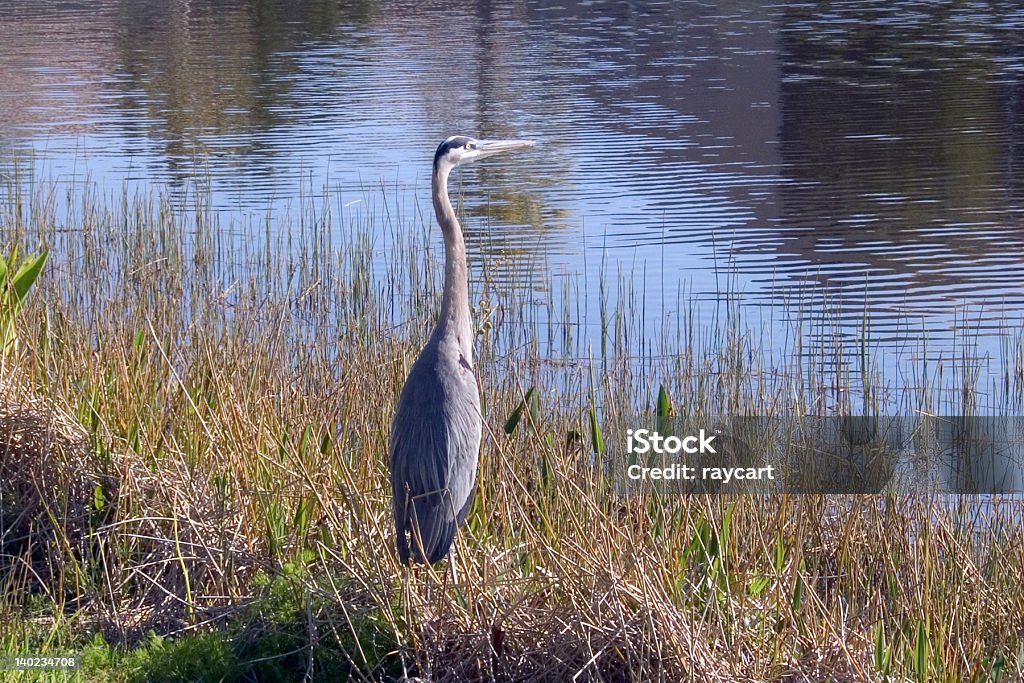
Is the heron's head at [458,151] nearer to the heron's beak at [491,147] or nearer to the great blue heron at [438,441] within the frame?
the heron's beak at [491,147]

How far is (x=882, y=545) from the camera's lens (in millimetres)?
3898

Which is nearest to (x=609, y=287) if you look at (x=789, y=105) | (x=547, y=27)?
(x=789, y=105)

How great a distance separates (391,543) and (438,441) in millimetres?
468

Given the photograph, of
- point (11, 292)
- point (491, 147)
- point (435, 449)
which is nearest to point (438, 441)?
point (435, 449)

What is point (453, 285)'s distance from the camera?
3.59m

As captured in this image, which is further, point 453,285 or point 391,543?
point 391,543

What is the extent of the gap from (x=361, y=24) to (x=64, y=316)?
73.1ft

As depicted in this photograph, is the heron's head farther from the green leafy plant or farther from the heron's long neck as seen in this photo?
the green leafy plant

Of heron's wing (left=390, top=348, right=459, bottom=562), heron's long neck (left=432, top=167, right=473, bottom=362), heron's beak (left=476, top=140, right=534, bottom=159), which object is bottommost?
heron's wing (left=390, top=348, right=459, bottom=562)

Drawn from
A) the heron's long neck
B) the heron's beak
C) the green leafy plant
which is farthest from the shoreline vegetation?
the heron's beak

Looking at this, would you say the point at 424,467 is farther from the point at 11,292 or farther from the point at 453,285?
the point at 11,292

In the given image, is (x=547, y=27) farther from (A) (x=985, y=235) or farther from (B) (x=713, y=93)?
(A) (x=985, y=235)

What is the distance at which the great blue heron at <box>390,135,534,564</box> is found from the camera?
3.35 meters

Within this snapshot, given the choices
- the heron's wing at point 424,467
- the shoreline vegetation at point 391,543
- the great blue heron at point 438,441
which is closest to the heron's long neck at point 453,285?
the great blue heron at point 438,441
